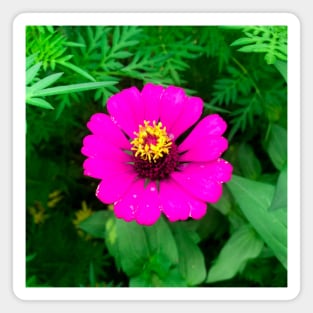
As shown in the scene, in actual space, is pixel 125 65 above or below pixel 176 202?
above

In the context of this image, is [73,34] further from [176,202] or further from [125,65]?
[176,202]

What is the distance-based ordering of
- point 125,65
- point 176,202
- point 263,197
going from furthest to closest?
point 125,65, point 263,197, point 176,202

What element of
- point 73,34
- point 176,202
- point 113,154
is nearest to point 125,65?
point 73,34

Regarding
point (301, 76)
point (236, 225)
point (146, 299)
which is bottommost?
point (146, 299)

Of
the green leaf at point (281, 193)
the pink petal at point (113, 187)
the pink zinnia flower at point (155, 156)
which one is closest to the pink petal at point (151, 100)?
the pink zinnia flower at point (155, 156)

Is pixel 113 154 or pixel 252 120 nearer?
pixel 113 154

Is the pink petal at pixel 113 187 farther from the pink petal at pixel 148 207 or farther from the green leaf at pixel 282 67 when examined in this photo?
the green leaf at pixel 282 67
